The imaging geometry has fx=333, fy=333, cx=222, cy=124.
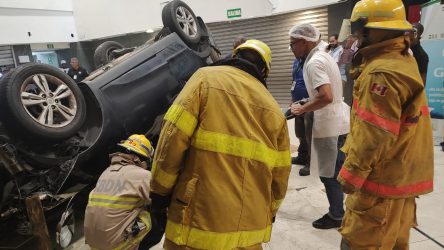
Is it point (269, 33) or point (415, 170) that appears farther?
point (269, 33)

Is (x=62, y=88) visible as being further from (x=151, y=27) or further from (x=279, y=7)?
(x=151, y=27)

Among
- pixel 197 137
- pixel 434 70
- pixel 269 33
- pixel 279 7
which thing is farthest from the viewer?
pixel 269 33

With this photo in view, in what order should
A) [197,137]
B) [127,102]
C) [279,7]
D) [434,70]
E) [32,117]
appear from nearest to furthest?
[197,137] < [32,117] < [127,102] < [434,70] < [279,7]

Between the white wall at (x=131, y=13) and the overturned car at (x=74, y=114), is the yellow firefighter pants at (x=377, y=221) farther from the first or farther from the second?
the white wall at (x=131, y=13)

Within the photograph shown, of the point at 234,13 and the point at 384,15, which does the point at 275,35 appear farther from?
the point at 384,15

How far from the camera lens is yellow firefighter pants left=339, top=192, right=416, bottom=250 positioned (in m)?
1.81

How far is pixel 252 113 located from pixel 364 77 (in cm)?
68

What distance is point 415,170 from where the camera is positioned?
72.4 inches

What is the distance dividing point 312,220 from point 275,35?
6816 mm

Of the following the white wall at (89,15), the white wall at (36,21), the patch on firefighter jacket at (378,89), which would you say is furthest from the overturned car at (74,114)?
the white wall at (36,21)

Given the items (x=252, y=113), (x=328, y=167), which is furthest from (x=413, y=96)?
(x=328, y=167)

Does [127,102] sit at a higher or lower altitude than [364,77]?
lower

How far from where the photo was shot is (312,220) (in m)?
→ 3.46

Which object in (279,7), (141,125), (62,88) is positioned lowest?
(141,125)
